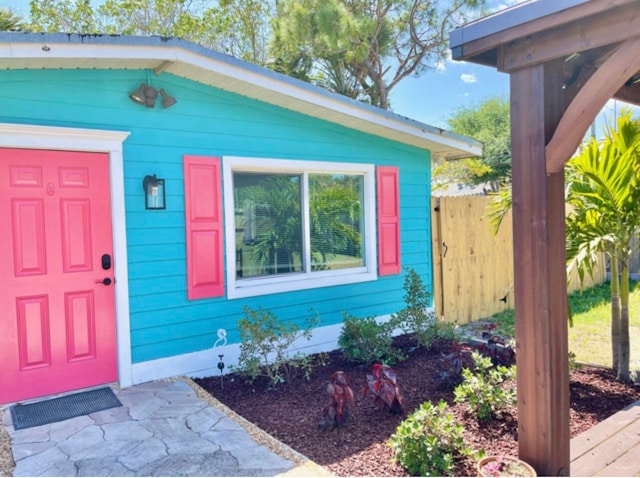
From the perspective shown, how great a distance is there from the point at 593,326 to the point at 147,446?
584 cm

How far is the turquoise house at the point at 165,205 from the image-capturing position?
368cm

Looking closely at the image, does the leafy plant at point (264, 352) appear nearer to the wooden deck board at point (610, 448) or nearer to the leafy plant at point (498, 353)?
the leafy plant at point (498, 353)

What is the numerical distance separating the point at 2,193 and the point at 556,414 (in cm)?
400

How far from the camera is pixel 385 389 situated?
3375mm

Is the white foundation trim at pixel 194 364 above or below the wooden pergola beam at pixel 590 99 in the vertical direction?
below

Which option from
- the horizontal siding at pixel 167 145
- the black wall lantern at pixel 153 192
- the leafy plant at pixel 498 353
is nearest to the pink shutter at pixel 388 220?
the horizontal siding at pixel 167 145

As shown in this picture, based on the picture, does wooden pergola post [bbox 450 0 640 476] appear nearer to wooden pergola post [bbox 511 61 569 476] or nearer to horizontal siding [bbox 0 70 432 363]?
wooden pergola post [bbox 511 61 569 476]

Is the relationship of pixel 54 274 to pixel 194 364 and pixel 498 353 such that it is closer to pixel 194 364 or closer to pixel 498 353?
pixel 194 364

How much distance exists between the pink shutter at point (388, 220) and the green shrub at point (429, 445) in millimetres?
3217

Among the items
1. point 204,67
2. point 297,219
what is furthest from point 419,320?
point 204,67

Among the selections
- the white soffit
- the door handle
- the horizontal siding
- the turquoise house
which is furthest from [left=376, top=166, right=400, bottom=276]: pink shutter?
the door handle

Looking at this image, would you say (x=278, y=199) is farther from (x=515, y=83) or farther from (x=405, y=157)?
(x=515, y=83)

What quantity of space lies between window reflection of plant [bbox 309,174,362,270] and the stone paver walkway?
233 centimetres

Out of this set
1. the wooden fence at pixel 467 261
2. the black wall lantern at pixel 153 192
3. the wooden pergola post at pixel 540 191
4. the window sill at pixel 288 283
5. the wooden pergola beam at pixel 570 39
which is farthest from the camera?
the wooden fence at pixel 467 261
